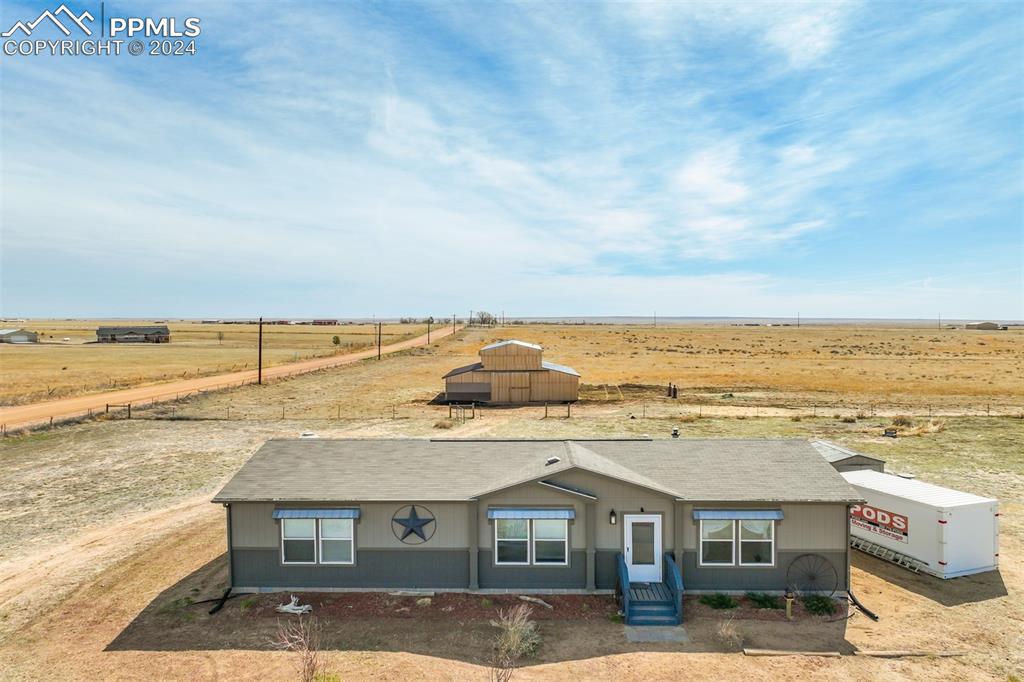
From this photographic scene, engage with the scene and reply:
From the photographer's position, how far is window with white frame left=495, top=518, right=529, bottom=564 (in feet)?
60.1

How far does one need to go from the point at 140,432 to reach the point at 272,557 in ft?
93.0

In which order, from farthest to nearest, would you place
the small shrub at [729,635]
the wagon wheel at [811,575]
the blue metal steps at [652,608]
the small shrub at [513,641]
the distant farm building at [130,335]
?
the distant farm building at [130,335] < the wagon wheel at [811,575] < the blue metal steps at [652,608] < the small shrub at [729,635] < the small shrub at [513,641]

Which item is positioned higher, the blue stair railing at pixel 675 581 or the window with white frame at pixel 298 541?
the window with white frame at pixel 298 541

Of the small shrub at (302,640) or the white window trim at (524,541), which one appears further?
the white window trim at (524,541)

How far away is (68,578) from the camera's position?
19266 mm

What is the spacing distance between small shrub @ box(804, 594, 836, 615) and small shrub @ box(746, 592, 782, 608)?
847mm

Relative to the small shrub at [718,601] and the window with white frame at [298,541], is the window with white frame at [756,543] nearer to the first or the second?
the small shrub at [718,601]

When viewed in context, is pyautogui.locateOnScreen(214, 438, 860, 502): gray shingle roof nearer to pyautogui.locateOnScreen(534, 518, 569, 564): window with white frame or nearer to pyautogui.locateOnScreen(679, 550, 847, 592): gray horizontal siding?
pyautogui.locateOnScreen(534, 518, 569, 564): window with white frame

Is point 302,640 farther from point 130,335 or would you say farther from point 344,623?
point 130,335

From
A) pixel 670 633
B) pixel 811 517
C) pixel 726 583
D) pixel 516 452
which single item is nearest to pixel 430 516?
pixel 516 452

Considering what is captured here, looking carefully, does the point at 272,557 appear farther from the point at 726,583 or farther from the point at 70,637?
the point at 726,583

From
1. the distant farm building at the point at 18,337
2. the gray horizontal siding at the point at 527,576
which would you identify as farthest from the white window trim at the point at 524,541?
the distant farm building at the point at 18,337

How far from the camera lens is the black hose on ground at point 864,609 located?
17.0 m

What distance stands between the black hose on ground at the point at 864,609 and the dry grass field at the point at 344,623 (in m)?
0.36
